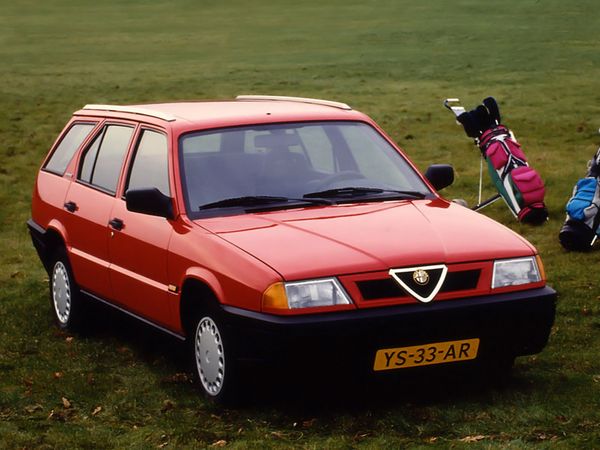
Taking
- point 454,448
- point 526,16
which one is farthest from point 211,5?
point 454,448

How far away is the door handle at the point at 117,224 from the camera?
9070mm

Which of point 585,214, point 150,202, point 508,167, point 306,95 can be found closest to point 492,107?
point 508,167

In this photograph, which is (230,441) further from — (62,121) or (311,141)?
(62,121)

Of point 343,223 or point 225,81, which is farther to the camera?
point 225,81

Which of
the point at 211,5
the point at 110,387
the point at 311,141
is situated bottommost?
the point at 211,5

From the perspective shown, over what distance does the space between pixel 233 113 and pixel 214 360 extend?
1.98 m

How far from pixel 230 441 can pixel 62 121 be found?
2187 centimetres

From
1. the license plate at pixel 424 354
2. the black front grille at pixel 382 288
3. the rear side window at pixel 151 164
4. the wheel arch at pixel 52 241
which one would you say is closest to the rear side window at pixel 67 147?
the wheel arch at pixel 52 241

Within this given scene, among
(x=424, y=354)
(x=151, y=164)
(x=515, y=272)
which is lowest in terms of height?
(x=424, y=354)

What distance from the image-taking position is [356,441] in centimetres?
710

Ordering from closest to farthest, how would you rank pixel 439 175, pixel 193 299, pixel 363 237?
pixel 363 237 → pixel 193 299 → pixel 439 175

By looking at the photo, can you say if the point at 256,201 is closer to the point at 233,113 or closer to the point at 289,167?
the point at 289,167

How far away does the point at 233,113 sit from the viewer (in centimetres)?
911

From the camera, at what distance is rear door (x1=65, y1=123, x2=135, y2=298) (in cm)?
945
